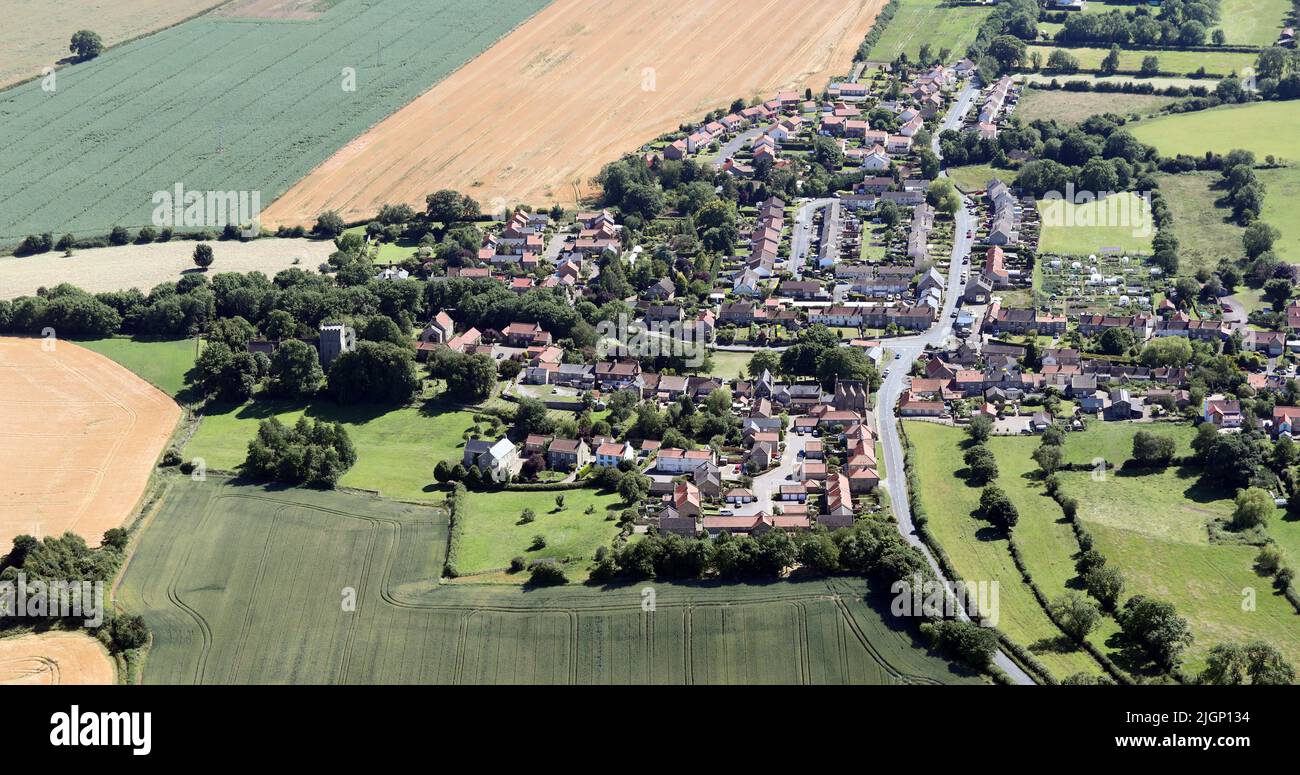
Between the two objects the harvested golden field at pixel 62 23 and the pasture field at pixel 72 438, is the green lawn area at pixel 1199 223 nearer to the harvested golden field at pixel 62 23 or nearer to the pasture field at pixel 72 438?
the pasture field at pixel 72 438

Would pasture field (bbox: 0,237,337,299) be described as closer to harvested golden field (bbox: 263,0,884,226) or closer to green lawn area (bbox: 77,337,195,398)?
harvested golden field (bbox: 263,0,884,226)

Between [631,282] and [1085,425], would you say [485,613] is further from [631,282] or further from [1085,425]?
[631,282]

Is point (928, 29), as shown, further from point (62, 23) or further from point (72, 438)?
point (72, 438)

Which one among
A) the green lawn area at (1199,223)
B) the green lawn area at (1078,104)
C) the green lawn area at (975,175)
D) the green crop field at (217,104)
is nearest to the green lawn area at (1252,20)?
the green lawn area at (1078,104)

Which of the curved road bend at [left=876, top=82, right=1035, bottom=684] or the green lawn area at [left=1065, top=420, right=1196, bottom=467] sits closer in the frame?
the curved road bend at [left=876, top=82, right=1035, bottom=684]

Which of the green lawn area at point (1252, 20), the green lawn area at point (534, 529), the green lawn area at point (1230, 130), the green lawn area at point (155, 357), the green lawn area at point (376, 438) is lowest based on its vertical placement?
the green lawn area at point (534, 529)

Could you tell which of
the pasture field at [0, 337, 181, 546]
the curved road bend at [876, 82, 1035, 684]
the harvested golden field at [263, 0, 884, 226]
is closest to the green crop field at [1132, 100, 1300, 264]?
the curved road bend at [876, 82, 1035, 684]
